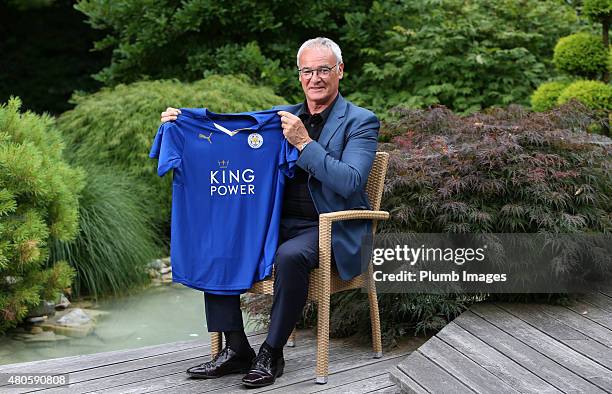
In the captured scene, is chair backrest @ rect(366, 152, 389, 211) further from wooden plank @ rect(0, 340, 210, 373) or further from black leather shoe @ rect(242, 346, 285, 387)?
wooden plank @ rect(0, 340, 210, 373)

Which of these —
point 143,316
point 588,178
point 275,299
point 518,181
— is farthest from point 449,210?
point 143,316

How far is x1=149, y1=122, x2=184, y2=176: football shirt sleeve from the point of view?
332cm

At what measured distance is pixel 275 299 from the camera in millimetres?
3203

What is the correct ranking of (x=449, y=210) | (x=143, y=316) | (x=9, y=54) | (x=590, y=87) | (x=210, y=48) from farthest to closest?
(x=9, y=54)
(x=210, y=48)
(x=590, y=87)
(x=143, y=316)
(x=449, y=210)

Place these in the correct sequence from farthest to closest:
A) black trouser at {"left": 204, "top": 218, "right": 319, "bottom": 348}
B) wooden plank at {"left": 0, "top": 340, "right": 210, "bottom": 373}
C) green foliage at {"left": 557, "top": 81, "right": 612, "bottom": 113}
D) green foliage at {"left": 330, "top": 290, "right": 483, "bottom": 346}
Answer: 1. green foliage at {"left": 557, "top": 81, "right": 612, "bottom": 113}
2. green foliage at {"left": 330, "top": 290, "right": 483, "bottom": 346}
3. wooden plank at {"left": 0, "top": 340, "right": 210, "bottom": 373}
4. black trouser at {"left": 204, "top": 218, "right": 319, "bottom": 348}

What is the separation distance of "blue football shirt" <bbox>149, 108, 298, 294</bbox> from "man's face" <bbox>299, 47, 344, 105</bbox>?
0.19 metres

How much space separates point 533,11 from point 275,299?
572 centimetres

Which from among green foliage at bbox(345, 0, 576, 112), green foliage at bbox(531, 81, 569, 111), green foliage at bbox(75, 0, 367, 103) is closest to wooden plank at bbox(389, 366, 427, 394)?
green foliage at bbox(531, 81, 569, 111)

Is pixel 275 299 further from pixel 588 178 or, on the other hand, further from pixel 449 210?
pixel 588 178

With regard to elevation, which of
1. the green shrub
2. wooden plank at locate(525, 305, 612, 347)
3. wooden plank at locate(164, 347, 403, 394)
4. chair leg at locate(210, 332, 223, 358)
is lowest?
wooden plank at locate(164, 347, 403, 394)

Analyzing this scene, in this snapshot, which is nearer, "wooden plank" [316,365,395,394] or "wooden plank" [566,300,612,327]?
"wooden plank" [316,365,395,394]

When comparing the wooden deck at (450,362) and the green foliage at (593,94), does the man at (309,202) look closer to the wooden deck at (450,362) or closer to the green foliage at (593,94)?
the wooden deck at (450,362)

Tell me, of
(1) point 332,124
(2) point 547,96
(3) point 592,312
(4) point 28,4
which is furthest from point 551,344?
(4) point 28,4

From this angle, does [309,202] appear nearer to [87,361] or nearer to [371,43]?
[87,361]
